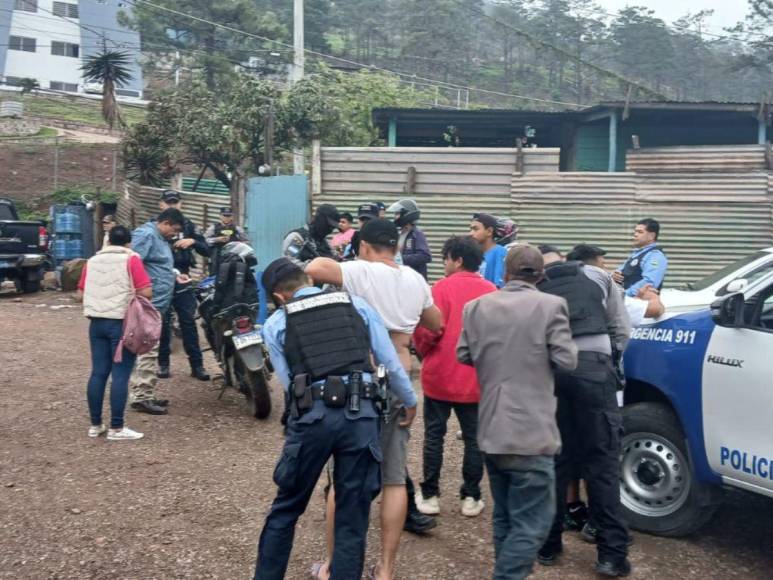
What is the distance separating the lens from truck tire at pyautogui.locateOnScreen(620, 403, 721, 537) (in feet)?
16.1

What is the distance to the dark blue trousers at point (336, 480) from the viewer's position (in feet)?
12.1

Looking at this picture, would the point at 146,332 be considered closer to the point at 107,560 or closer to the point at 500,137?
the point at 107,560

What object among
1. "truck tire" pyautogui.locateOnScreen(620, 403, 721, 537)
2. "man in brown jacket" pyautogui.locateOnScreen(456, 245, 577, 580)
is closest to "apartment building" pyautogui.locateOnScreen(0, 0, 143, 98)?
"truck tire" pyautogui.locateOnScreen(620, 403, 721, 537)

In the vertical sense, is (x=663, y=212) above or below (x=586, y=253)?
above

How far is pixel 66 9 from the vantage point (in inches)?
2228

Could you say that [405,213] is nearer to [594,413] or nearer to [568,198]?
[594,413]

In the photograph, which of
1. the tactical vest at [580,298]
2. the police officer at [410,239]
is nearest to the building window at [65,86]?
the police officer at [410,239]

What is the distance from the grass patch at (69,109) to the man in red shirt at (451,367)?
38.4 meters

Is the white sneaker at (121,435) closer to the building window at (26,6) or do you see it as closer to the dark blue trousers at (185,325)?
the dark blue trousers at (185,325)

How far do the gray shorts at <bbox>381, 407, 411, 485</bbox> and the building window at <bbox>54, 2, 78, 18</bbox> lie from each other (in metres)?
58.5

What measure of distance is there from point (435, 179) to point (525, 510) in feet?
34.3

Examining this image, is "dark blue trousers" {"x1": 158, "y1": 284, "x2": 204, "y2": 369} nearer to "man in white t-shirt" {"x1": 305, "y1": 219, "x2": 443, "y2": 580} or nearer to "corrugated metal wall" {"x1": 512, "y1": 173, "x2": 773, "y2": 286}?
"man in white t-shirt" {"x1": 305, "y1": 219, "x2": 443, "y2": 580}

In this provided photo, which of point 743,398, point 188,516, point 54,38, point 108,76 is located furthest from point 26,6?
point 743,398

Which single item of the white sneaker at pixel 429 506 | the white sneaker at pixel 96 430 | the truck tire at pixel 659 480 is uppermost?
the truck tire at pixel 659 480
